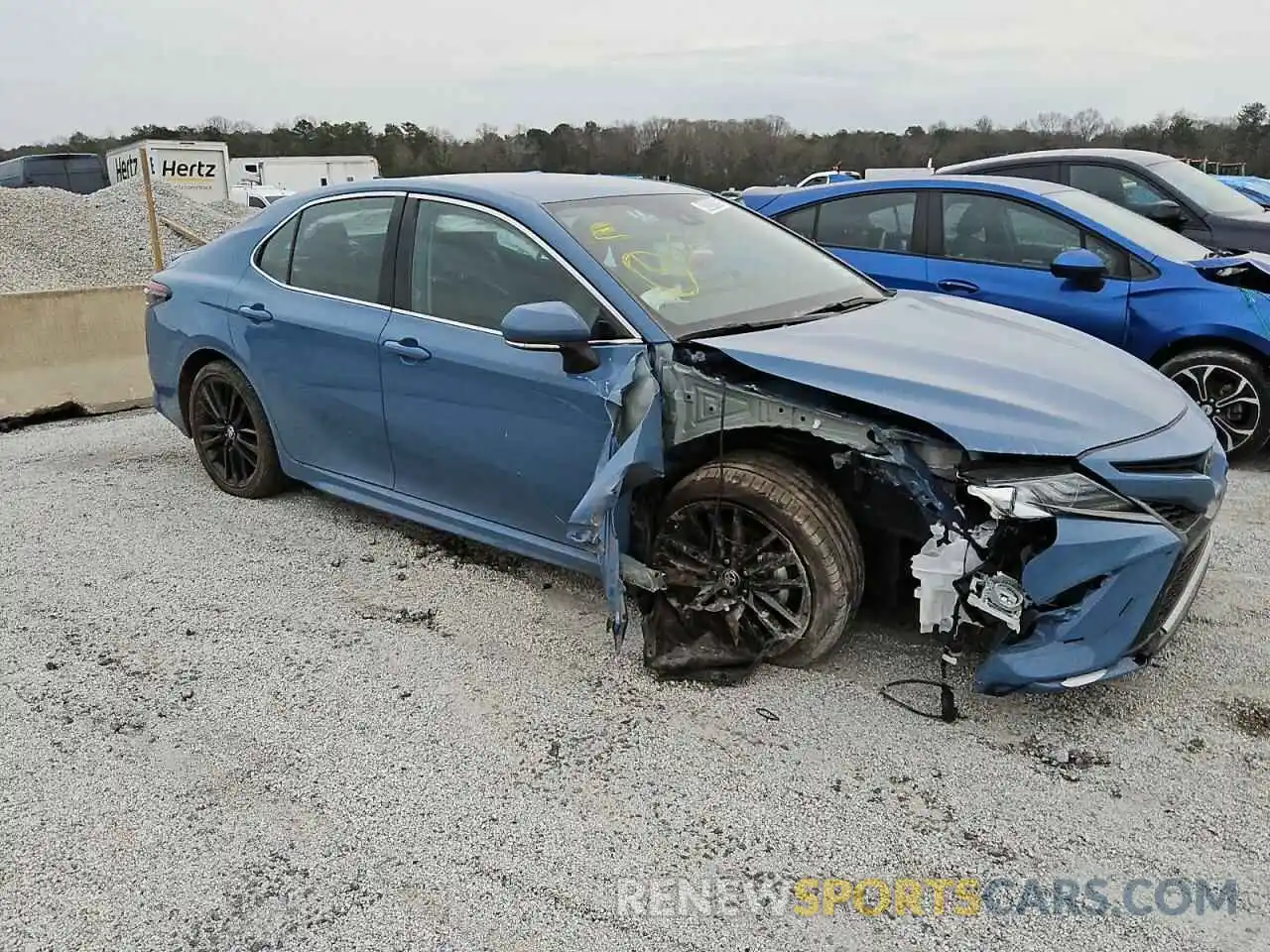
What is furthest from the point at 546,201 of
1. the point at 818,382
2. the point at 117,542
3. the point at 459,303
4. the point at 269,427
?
the point at 117,542

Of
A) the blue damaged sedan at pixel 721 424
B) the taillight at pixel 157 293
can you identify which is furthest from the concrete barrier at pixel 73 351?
the blue damaged sedan at pixel 721 424

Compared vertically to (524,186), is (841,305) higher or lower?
lower

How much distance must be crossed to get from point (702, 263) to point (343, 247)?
65.1 inches

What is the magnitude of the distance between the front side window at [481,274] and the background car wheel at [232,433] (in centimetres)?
134

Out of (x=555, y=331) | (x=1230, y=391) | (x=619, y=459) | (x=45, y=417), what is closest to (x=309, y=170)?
(x=45, y=417)

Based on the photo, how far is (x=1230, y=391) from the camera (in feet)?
18.1

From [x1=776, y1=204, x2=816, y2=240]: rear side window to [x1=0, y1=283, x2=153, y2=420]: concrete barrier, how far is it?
4715 millimetres

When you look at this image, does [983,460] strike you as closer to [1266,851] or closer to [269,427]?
[1266,851]

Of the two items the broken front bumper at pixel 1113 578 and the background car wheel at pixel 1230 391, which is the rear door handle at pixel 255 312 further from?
the background car wheel at pixel 1230 391

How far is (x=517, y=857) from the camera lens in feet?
8.46

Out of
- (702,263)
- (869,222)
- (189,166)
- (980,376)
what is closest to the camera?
(980,376)

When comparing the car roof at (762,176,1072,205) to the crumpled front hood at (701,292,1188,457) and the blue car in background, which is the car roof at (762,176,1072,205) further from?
the crumpled front hood at (701,292,1188,457)

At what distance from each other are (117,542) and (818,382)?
349 centimetres

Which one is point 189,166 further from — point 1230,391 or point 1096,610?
point 1096,610
